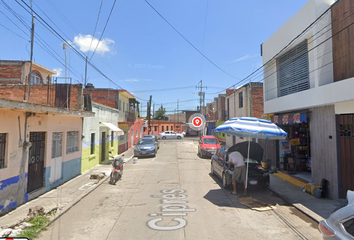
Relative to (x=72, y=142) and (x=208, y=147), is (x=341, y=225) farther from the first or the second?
(x=208, y=147)

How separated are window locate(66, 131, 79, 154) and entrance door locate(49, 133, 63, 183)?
592mm

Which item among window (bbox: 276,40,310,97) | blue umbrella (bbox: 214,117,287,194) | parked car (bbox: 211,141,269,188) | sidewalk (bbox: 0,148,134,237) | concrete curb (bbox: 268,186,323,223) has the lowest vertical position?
sidewalk (bbox: 0,148,134,237)

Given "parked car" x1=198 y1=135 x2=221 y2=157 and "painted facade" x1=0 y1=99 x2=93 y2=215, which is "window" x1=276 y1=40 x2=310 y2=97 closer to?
"parked car" x1=198 y1=135 x2=221 y2=157

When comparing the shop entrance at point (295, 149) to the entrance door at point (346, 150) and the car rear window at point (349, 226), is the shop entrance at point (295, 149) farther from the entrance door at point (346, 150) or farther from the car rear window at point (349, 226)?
the car rear window at point (349, 226)

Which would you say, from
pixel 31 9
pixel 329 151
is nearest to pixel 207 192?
pixel 329 151

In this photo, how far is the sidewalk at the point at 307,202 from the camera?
5.79m

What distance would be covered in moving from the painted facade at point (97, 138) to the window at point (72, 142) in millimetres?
440

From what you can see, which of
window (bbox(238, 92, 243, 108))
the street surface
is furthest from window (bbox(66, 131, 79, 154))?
window (bbox(238, 92, 243, 108))

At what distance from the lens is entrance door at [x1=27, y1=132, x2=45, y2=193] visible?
24.5 feet

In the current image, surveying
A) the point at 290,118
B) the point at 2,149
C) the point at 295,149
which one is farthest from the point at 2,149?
the point at 295,149

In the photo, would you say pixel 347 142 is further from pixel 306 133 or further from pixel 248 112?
pixel 248 112

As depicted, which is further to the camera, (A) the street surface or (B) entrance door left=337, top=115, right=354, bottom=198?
(B) entrance door left=337, top=115, right=354, bottom=198

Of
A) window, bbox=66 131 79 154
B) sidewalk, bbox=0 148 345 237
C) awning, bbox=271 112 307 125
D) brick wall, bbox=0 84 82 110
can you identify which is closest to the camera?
sidewalk, bbox=0 148 345 237

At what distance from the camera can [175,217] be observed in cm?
549
